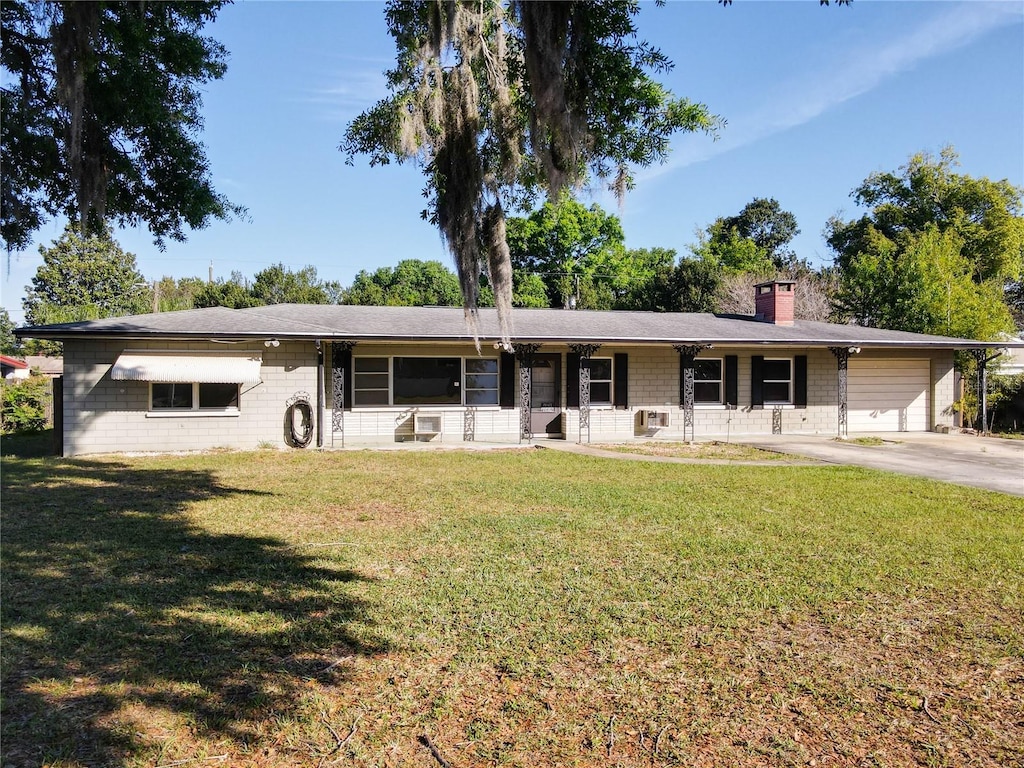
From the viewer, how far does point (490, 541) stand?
6.84 meters

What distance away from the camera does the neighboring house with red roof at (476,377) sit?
1384cm

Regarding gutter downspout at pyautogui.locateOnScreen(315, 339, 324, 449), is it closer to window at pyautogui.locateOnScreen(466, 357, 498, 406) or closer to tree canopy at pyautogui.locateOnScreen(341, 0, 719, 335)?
window at pyautogui.locateOnScreen(466, 357, 498, 406)

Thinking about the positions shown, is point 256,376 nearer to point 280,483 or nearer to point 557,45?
point 280,483

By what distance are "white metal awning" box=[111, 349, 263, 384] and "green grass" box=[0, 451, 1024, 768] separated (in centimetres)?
482

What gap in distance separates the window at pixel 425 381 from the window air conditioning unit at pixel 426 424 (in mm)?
670

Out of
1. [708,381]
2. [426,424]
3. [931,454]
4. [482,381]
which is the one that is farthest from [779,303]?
[426,424]

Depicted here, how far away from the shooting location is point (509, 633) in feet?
14.7

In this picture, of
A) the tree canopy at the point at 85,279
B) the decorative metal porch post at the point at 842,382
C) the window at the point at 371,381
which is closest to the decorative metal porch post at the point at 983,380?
the decorative metal porch post at the point at 842,382

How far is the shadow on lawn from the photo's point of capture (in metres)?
3.30

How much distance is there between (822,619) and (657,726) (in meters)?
2.08

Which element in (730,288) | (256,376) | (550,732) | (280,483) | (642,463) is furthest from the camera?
(730,288)

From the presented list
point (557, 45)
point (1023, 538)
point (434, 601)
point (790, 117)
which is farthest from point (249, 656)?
point (790, 117)

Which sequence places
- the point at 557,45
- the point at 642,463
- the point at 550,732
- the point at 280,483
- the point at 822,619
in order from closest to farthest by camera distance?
the point at 550,732 → the point at 557,45 → the point at 822,619 → the point at 280,483 → the point at 642,463

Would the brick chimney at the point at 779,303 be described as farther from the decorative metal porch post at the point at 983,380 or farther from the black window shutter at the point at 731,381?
the decorative metal porch post at the point at 983,380
